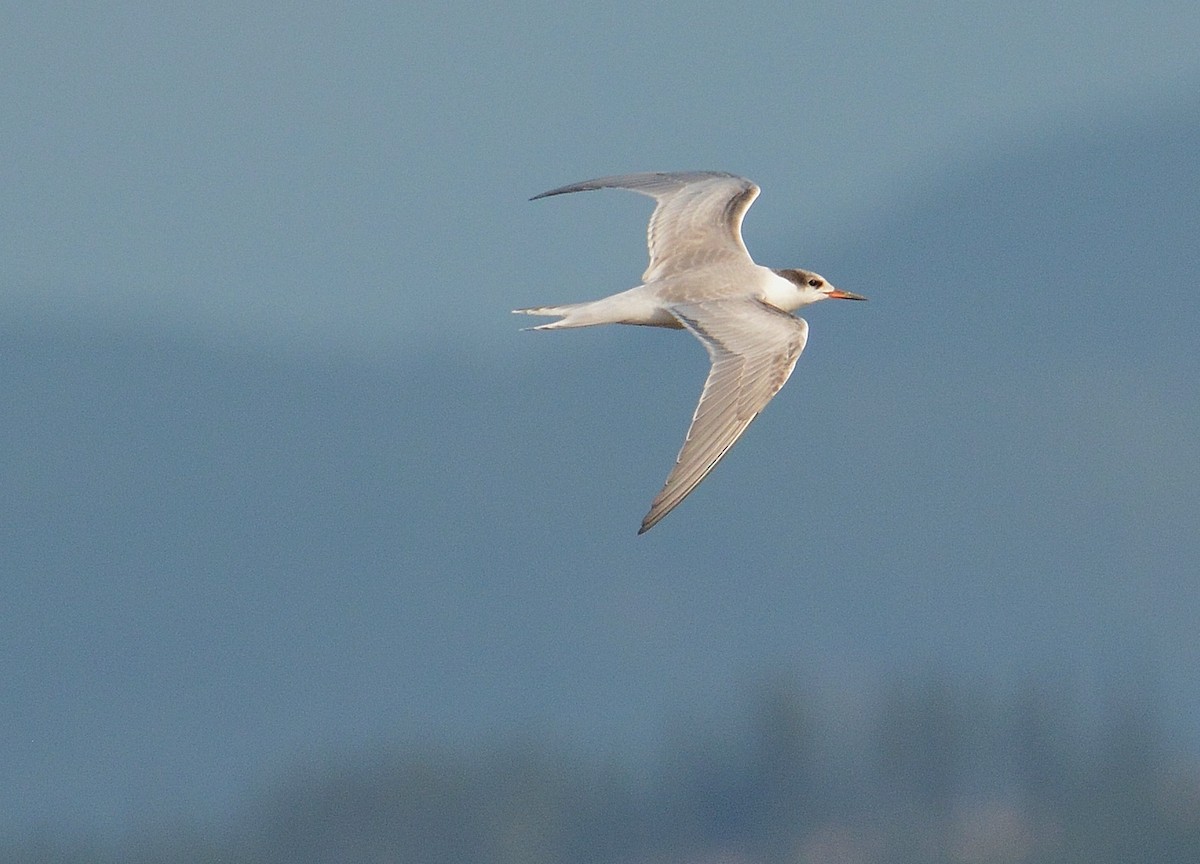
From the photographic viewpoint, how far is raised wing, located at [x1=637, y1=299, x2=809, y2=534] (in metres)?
13.0

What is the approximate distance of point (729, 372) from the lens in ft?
45.5

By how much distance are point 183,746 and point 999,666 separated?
5975 cm

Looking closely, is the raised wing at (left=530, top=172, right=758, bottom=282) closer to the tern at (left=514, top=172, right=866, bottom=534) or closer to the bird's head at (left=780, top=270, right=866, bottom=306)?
the tern at (left=514, top=172, right=866, bottom=534)

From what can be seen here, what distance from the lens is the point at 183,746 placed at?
592ft

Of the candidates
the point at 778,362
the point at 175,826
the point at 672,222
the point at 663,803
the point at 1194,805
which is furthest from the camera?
the point at 663,803

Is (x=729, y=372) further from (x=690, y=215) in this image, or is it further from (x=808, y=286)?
(x=690, y=215)

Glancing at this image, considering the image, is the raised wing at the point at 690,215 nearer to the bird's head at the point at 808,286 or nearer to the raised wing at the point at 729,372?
the bird's head at the point at 808,286

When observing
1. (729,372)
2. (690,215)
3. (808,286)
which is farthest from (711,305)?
(690,215)

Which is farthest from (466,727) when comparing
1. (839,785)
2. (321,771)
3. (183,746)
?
(321,771)

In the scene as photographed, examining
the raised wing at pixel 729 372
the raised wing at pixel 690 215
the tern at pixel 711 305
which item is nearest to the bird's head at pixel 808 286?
the tern at pixel 711 305

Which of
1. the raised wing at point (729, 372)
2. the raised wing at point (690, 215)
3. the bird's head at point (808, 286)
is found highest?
the raised wing at point (690, 215)

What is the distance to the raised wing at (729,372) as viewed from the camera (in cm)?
1300

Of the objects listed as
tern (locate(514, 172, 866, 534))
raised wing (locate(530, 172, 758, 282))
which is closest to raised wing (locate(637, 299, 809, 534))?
tern (locate(514, 172, 866, 534))

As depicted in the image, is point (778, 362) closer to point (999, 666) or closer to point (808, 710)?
point (808, 710)
